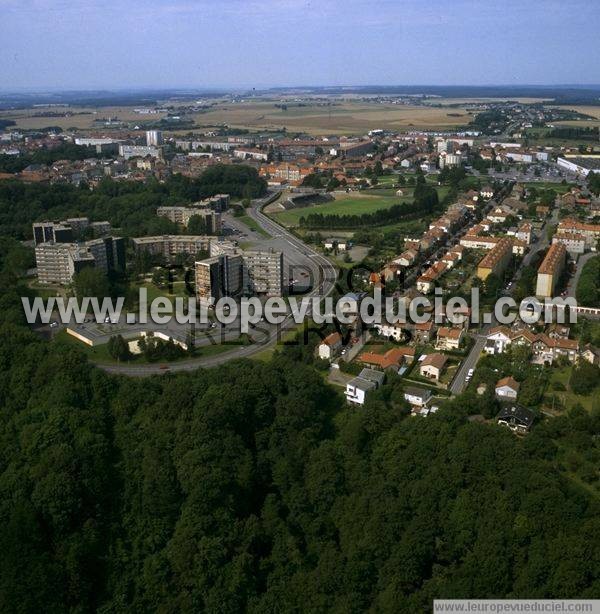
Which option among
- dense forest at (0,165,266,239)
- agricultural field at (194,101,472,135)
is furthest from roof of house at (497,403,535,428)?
agricultural field at (194,101,472,135)

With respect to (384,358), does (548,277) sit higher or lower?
higher

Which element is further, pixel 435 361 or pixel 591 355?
pixel 591 355

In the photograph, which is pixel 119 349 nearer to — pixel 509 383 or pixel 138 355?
pixel 138 355

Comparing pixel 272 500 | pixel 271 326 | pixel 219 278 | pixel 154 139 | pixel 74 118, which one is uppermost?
pixel 74 118

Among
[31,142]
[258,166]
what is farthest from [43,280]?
[31,142]

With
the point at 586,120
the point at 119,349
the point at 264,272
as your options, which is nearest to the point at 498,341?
the point at 264,272

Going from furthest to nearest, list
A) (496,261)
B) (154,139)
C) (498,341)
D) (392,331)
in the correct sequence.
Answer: (154,139) < (496,261) < (392,331) < (498,341)

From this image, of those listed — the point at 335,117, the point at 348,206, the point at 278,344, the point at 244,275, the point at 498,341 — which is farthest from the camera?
the point at 335,117

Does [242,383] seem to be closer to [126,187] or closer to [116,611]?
[116,611]
